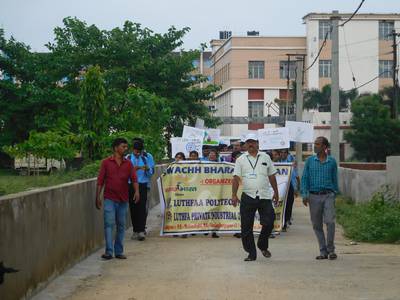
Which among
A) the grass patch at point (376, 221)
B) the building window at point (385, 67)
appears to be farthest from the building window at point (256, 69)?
the grass patch at point (376, 221)

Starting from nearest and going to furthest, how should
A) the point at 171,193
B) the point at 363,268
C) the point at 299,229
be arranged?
the point at 363,268 → the point at 171,193 → the point at 299,229

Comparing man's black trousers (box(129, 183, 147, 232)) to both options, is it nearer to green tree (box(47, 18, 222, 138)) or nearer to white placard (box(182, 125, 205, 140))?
white placard (box(182, 125, 205, 140))

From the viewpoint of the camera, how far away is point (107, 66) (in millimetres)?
42406

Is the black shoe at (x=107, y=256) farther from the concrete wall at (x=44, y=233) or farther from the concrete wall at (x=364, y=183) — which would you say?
the concrete wall at (x=364, y=183)

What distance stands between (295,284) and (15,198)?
11.4 ft

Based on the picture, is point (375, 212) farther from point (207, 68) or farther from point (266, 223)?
point (207, 68)

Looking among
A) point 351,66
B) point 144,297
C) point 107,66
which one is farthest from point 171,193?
point 351,66

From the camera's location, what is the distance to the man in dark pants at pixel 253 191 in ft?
39.7

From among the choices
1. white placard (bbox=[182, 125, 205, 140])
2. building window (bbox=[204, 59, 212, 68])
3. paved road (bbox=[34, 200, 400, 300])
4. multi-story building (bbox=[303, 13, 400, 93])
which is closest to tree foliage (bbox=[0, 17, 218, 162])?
white placard (bbox=[182, 125, 205, 140])

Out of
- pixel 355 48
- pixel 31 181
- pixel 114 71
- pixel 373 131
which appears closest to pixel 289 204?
pixel 31 181

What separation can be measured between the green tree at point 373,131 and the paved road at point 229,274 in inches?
2091

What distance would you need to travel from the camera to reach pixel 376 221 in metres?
15.1

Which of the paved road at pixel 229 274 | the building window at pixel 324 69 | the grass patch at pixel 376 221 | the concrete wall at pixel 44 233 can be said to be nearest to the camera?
the concrete wall at pixel 44 233

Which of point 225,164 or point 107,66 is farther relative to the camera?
point 107,66
